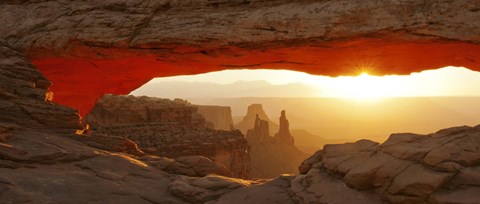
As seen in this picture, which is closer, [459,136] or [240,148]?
[459,136]

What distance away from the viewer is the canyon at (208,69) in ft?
24.1

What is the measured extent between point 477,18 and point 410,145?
4.59 metres

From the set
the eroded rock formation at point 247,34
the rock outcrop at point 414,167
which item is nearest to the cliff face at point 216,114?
the eroded rock formation at point 247,34

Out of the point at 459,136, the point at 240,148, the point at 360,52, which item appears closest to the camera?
the point at 459,136

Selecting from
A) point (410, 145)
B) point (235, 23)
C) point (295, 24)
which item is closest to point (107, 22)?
point (235, 23)

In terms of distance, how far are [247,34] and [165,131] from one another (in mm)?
26617

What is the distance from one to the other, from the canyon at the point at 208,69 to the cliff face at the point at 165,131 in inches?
637

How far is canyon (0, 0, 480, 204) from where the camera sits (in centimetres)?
736

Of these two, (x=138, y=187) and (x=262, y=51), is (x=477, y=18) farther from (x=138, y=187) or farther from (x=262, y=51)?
(x=138, y=187)

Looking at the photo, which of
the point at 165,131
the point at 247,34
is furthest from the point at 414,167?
the point at 165,131

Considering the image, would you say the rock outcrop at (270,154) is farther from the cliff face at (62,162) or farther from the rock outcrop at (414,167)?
the rock outcrop at (414,167)

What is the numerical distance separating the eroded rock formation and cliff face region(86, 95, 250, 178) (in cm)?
1611

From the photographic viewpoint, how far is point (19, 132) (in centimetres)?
958

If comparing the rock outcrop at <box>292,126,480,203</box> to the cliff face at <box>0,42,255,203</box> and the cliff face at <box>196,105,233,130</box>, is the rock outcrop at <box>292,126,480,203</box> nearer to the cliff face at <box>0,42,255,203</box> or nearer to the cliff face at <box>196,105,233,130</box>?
the cliff face at <box>0,42,255,203</box>
